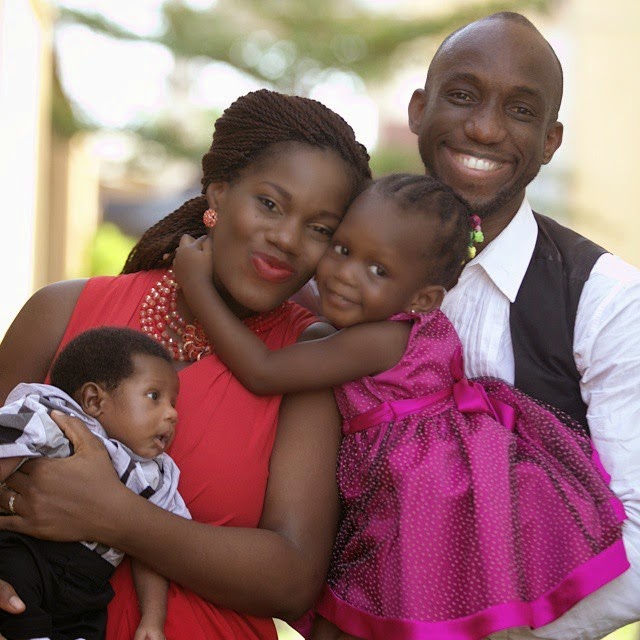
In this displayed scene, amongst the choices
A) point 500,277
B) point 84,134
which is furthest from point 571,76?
point 500,277

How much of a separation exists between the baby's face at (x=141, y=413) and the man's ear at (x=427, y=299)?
769 millimetres

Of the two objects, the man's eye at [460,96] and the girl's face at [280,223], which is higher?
the man's eye at [460,96]

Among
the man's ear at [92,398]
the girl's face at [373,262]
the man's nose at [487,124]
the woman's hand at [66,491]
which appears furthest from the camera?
the man's nose at [487,124]

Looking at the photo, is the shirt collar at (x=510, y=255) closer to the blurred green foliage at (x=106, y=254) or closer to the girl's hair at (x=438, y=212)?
the girl's hair at (x=438, y=212)

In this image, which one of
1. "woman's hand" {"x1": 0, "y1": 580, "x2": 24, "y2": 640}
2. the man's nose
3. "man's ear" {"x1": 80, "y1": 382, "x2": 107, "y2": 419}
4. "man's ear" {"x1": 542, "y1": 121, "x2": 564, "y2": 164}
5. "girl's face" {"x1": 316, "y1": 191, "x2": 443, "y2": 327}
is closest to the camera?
"woman's hand" {"x1": 0, "y1": 580, "x2": 24, "y2": 640}

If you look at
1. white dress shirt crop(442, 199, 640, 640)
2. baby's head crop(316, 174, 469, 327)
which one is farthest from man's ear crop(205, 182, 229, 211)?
white dress shirt crop(442, 199, 640, 640)

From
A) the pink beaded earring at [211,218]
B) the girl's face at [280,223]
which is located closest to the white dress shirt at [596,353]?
the girl's face at [280,223]

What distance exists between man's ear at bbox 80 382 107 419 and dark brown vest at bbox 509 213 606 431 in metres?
1.16

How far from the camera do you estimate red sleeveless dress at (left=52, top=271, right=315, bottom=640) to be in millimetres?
2736

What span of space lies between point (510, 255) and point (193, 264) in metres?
0.92

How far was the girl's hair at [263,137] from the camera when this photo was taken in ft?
10.2

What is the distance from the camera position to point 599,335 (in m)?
3.03

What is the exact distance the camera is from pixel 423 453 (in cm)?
285

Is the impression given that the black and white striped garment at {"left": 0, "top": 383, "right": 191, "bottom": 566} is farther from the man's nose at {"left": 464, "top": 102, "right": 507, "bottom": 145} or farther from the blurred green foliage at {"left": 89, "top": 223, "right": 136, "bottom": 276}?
the blurred green foliage at {"left": 89, "top": 223, "right": 136, "bottom": 276}
